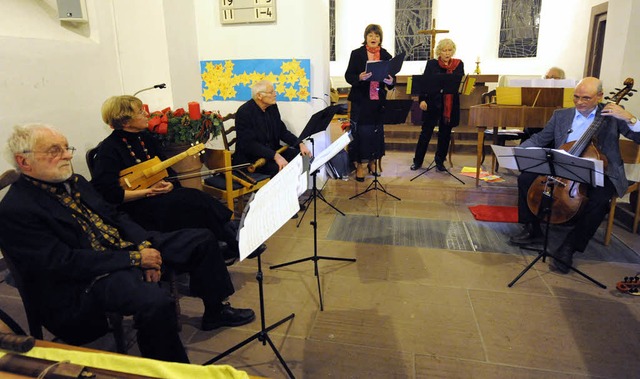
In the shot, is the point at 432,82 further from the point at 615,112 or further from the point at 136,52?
the point at 136,52

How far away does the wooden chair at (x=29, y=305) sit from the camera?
1.58 meters

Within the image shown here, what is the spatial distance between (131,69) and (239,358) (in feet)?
8.79

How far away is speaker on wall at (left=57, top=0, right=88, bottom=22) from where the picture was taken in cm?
304

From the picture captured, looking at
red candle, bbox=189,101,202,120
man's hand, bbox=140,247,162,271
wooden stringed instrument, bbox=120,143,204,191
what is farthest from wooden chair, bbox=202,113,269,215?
man's hand, bbox=140,247,162,271

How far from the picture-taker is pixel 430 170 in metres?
5.04

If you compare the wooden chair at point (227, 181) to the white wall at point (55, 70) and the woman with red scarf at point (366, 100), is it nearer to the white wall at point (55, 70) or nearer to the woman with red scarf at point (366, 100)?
the white wall at point (55, 70)

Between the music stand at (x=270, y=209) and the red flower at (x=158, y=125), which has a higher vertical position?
the red flower at (x=158, y=125)

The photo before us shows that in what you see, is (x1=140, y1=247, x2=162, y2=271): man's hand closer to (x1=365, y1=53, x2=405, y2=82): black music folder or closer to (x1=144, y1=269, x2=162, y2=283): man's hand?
(x1=144, y1=269, x2=162, y2=283): man's hand

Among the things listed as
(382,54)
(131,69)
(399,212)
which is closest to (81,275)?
(131,69)

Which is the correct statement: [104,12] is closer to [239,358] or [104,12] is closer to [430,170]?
[239,358]

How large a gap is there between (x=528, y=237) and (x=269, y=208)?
98.9 inches

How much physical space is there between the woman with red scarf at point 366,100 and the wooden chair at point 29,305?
9.60 ft

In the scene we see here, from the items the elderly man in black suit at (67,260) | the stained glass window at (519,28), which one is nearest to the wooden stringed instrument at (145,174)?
the elderly man in black suit at (67,260)

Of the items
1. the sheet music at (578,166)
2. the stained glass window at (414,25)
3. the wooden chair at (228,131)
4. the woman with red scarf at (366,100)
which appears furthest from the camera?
the stained glass window at (414,25)
